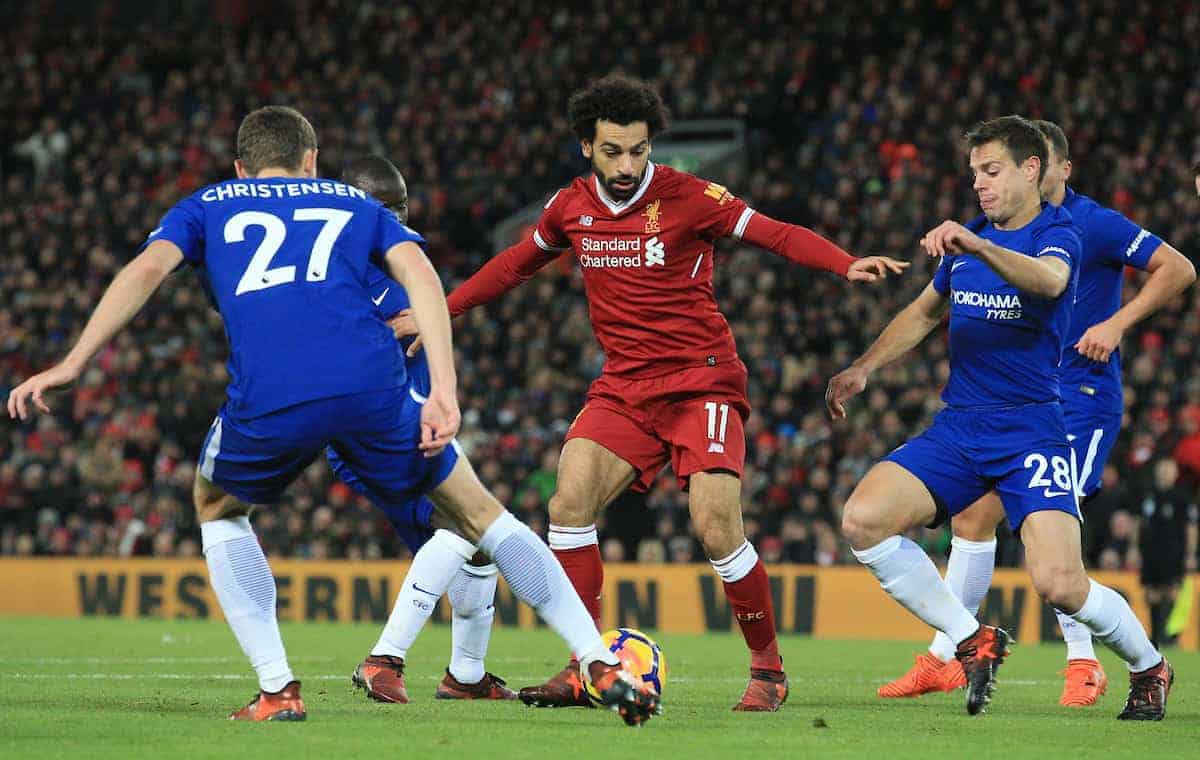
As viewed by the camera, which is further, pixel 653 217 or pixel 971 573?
pixel 971 573

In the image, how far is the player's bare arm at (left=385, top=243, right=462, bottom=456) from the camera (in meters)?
5.87

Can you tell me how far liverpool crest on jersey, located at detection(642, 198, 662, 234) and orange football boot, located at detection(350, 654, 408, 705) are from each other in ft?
7.43

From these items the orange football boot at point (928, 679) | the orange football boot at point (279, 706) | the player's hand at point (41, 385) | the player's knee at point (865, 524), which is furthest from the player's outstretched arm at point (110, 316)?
the orange football boot at point (928, 679)

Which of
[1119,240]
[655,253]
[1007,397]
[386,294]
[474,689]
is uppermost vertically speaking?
[1119,240]

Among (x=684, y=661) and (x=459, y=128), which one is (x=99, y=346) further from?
(x=459, y=128)

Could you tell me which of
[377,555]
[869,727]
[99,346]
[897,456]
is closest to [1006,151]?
[897,456]

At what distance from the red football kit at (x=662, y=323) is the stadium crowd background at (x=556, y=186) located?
26.6 ft

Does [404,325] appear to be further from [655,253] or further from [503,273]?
[655,253]

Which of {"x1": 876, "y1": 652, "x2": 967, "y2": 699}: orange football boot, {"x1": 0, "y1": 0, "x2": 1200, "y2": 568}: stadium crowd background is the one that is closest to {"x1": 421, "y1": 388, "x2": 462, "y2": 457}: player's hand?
{"x1": 876, "y1": 652, "x2": 967, "y2": 699}: orange football boot

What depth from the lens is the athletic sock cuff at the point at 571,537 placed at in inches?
307

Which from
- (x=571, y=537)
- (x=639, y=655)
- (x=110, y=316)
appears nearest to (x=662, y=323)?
(x=571, y=537)

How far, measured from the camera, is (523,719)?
22.0 ft

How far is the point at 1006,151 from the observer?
7.44 m

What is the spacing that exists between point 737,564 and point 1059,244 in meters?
2.00
